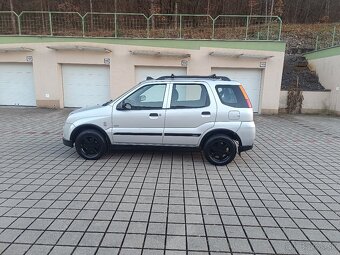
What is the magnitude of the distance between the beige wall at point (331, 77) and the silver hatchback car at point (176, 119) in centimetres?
1029

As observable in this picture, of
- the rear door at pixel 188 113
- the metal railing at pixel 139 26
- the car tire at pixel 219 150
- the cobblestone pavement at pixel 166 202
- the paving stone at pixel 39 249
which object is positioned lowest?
the paving stone at pixel 39 249

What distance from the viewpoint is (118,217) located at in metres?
3.42

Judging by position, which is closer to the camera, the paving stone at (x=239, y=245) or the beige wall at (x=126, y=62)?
the paving stone at (x=239, y=245)

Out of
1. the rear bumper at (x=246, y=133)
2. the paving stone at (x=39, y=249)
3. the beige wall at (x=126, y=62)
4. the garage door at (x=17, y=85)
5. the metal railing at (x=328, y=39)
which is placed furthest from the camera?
the metal railing at (x=328, y=39)

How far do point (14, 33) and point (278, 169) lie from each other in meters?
14.0

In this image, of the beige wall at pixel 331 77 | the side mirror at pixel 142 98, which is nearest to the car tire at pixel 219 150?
the side mirror at pixel 142 98

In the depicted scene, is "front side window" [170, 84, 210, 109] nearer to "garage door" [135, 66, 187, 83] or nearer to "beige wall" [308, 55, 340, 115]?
"garage door" [135, 66, 187, 83]

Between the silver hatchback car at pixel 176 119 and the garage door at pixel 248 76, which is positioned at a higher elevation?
the garage door at pixel 248 76

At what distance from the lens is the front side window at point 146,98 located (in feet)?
18.2

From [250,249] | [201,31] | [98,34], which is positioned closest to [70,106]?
[98,34]

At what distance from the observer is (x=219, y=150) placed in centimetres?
552

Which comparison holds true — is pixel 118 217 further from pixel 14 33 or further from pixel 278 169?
pixel 14 33

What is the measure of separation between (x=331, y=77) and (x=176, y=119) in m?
11.9

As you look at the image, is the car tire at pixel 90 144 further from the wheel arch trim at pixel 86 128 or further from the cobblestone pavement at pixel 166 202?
the cobblestone pavement at pixel 166 202
